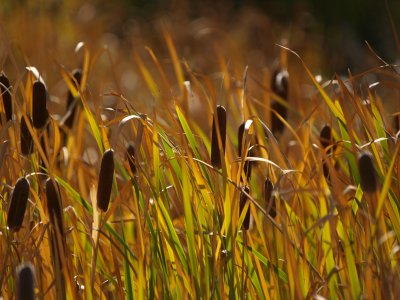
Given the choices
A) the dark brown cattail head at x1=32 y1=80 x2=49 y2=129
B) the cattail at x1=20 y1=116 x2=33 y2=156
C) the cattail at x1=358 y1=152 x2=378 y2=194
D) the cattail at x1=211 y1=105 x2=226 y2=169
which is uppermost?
the dark brown cattail head at x1=32 y1=80 x2=49 y2=129

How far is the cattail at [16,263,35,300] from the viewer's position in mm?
1043

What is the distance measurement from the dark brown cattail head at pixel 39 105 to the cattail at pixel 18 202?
27 centimetres

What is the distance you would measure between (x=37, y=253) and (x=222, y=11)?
23.3ft

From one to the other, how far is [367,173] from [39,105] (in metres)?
0.64

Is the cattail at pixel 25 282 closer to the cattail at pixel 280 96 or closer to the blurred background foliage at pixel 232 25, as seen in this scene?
the cattail at pixel 280 96

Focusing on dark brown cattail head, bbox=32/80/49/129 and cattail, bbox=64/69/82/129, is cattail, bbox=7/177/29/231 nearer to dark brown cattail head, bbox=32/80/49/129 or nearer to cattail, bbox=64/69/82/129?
dark brown cattail head, bbox=32/80/49/129

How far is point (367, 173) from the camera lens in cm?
119

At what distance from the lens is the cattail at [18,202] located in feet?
4.30

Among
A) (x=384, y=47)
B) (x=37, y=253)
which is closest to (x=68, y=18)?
(x=384, y=47)

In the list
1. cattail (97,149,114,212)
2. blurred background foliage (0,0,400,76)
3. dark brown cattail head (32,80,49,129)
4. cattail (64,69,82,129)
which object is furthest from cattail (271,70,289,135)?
blurred background foliage (0,0,400,76)

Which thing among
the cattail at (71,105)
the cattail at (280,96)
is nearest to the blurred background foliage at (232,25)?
the cattail at (280,96)

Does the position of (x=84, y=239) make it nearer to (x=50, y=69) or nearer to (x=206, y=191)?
(x=206, y=191)

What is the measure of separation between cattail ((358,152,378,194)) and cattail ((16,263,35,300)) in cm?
46

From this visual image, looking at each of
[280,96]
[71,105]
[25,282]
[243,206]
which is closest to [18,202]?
[25,282]
